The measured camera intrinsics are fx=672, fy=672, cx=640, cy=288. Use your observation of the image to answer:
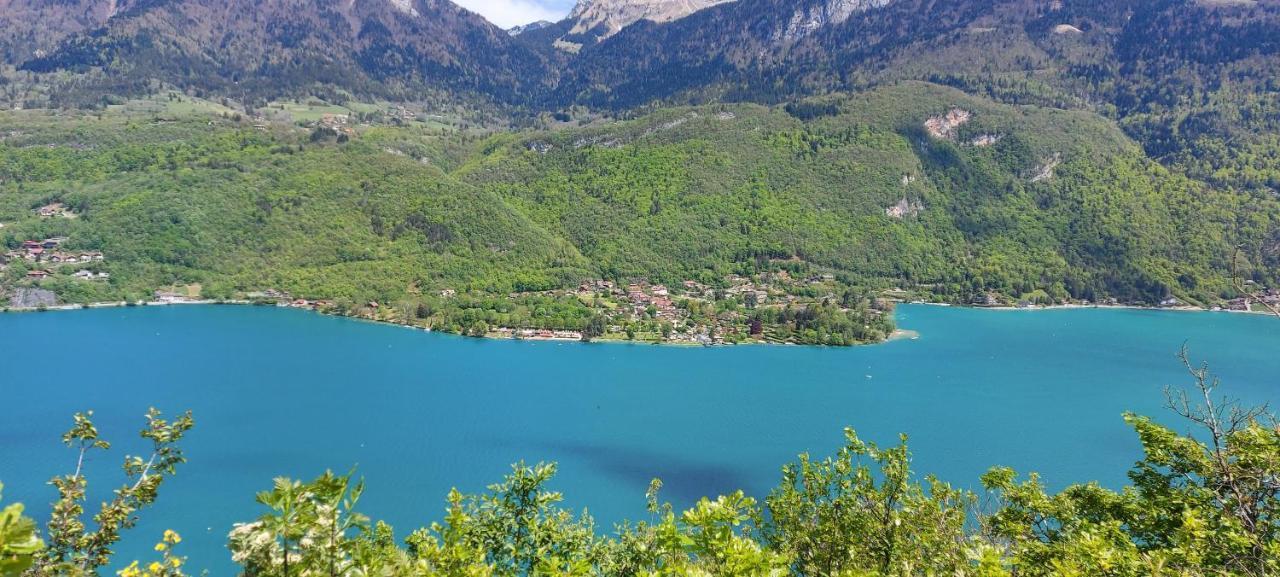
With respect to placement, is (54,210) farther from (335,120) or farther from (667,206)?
(667,206)

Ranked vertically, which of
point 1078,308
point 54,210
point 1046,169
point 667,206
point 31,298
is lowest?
point 1078,308

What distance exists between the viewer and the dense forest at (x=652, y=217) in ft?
237

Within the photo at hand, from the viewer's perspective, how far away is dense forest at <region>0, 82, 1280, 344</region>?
2847 inches

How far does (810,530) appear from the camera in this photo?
9.02 meters

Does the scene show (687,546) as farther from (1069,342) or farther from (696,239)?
(696,239)

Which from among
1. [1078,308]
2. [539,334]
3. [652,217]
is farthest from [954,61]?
[539,334]

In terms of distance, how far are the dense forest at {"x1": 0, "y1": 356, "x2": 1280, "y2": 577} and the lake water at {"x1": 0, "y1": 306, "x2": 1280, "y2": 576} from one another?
19.1 m

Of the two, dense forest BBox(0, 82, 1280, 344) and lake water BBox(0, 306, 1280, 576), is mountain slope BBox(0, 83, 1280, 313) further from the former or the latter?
lake water BBox(0, 306, 1280, 576)

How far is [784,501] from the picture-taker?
366 inches

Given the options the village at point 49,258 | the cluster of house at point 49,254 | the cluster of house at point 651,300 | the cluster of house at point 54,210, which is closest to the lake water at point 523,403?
the village at point 49,258

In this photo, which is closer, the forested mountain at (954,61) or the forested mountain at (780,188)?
the forested mountain at (780,188)

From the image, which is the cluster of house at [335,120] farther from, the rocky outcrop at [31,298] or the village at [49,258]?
the rocky outcrop at [31,298]

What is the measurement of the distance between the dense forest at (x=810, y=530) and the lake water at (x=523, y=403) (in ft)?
62.5

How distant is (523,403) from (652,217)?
5729cm
